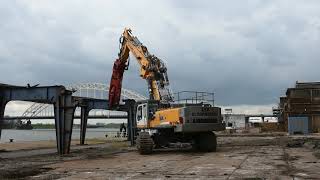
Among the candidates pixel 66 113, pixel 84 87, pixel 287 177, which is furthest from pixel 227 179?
pixel 84 87

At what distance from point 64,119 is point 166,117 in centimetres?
760

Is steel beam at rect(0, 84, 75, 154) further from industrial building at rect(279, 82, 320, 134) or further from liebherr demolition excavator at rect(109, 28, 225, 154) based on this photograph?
industrial building at rect(279, 82, 320, 134)

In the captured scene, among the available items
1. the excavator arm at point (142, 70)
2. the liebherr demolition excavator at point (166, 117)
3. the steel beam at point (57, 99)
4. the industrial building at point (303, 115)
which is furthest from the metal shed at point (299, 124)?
the steel beam at point (57, 99)

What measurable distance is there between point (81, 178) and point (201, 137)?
14.1m

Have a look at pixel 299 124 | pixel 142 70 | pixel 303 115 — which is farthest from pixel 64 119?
pixel 303 115

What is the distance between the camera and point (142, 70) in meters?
34.2

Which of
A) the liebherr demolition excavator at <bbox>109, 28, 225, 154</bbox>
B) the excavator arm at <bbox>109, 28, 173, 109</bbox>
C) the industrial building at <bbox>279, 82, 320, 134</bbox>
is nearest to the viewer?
the liebherr demolition excavator at <bbox>109, 28, 225, 154</bbox>

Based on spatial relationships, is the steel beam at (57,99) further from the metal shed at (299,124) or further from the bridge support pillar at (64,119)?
the metal shed at (299,124)

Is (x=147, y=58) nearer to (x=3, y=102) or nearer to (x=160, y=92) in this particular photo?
(x=160, y=92)

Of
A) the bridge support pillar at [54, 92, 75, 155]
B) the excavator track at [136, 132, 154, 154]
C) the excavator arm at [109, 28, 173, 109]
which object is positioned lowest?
the excavator track at [136, 132, 154, 154]

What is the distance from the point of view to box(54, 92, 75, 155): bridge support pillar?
32531mm

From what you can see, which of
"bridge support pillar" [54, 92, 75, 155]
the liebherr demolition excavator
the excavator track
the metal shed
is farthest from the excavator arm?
the metal shed

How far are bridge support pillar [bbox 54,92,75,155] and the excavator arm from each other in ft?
17.3

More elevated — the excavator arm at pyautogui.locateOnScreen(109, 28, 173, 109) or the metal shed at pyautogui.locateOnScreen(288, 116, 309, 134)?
the excavator arm at pyautogui.locateOnScreen(109, 28, 173, 109)
